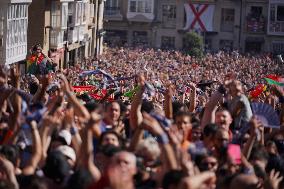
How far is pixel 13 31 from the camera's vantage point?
35500 millimetres

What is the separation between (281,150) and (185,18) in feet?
205

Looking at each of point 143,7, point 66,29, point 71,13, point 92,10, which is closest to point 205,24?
point 143,7

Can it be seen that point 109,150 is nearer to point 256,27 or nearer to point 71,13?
point 71,13

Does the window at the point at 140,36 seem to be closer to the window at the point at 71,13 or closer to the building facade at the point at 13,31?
the window at the point at 71,13

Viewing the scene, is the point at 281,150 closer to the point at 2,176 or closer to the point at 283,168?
the point at 283,168

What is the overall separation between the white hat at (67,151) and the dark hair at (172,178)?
1.42m

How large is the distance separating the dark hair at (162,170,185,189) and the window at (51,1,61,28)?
3673 centimetres

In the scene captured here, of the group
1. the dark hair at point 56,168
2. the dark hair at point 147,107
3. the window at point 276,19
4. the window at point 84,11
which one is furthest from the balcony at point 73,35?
the dark hair at point 56,168

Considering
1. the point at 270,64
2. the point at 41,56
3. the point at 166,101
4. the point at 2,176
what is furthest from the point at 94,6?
the point at 2,176

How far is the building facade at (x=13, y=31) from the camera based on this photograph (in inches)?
1330

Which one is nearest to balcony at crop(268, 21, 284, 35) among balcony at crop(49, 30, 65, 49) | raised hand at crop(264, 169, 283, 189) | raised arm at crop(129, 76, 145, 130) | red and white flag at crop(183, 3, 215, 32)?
red and white flag at crop(183, 3, 215, 32)

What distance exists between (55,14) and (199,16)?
1145 inches

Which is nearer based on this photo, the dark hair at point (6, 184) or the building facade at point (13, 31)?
the dark hair at point (6, 184)

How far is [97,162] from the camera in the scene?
8688mm
